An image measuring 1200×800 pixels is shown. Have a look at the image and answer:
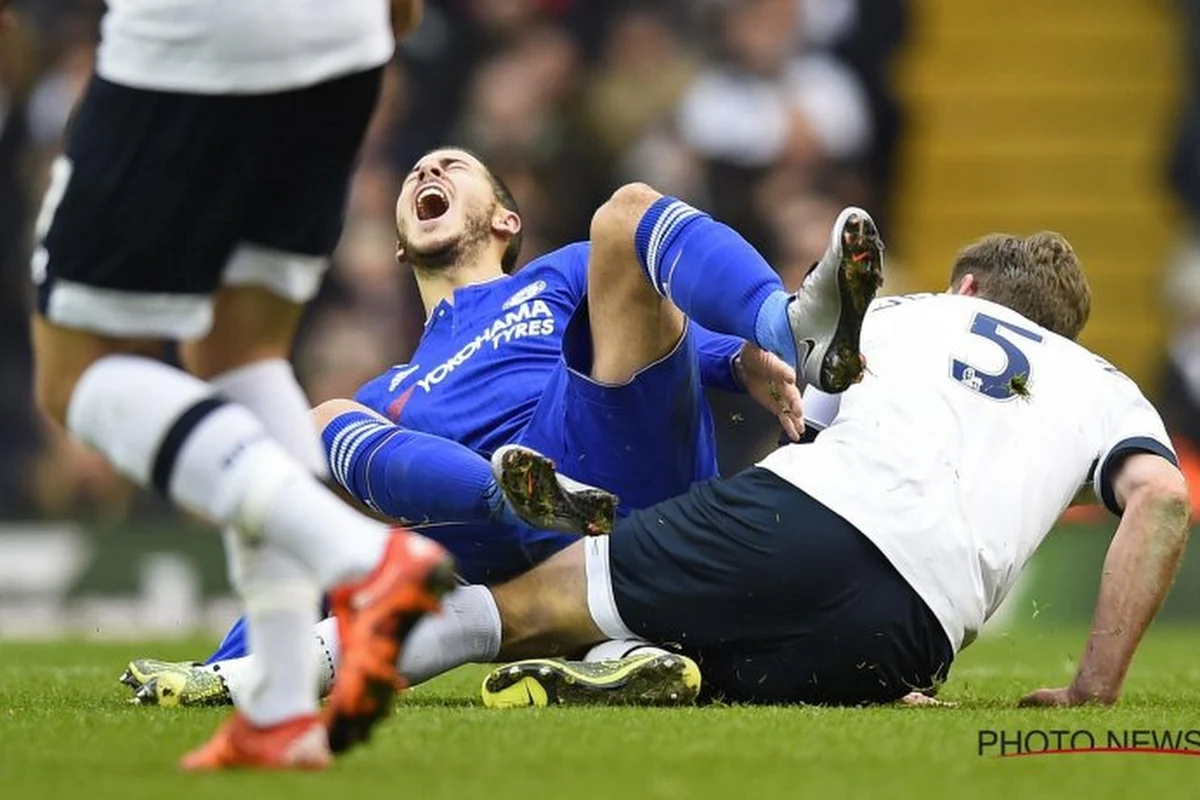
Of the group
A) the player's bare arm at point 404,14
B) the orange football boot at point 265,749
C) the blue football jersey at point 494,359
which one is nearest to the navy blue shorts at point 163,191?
the player's bare arm at point 404,14

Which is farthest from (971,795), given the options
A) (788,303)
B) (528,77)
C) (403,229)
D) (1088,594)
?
(528,77)

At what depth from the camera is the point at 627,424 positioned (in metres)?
5.45

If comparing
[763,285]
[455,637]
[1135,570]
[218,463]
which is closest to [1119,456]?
[1135,570]

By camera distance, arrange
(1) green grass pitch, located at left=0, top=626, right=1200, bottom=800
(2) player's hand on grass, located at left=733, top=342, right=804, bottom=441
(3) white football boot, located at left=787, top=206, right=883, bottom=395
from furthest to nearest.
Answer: (2) player's hand on grass, located at left=733, top=342, right=804, bottom=441, (3) white football boot, located at left=787, top=206, right=883, bottom=395, (1) green grass pitch, located at left=0, top=626, right=1200, bottom=800

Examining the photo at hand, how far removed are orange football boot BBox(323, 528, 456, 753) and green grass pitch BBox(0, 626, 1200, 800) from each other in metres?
0.11

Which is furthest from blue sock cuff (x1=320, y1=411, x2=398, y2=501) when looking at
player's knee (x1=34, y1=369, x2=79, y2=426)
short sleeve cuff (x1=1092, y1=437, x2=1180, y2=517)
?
player's knee (x1=34, y1=369, x2=79, y2=426)

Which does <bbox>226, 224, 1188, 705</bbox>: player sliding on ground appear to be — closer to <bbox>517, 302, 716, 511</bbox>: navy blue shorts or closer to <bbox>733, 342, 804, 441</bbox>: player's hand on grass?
<bbox>733, 342, 804, 441</bbox>: player's hand on grass

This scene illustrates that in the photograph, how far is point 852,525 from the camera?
498 centimetres

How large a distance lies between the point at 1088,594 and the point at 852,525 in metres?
5.66

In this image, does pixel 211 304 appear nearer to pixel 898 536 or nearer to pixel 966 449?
pixel 898 536

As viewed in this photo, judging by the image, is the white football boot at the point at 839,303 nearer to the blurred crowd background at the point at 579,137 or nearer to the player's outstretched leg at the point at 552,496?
the player's outstretched leg at the point at 552,496

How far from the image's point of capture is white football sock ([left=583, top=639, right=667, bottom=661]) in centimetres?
519

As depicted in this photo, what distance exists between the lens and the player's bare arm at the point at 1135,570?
504 cm

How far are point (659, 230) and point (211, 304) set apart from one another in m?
1.42
